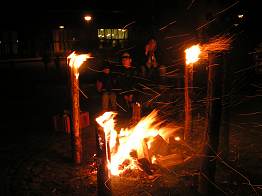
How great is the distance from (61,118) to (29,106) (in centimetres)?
394

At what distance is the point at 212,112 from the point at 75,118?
302cm

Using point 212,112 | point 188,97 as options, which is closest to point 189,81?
point 188,97

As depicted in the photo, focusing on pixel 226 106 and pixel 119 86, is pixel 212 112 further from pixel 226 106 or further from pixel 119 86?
pixel 119 86

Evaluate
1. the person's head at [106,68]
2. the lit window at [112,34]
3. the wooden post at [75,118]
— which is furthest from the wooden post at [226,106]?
the lit window at [112,34]

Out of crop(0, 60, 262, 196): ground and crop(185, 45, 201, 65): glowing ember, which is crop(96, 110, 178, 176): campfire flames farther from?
crop(185, 45, 201, 65): glowing ember

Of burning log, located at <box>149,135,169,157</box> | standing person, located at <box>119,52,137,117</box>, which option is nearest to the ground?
burning log, located at <box>149,135,169,157</box>

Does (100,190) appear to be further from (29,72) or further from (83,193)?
(29,72)

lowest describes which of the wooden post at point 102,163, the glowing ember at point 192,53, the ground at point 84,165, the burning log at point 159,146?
the ground at point 84,165

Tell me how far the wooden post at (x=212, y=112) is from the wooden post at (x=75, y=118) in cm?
283

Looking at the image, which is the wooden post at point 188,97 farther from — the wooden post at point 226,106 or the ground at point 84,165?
the wooden post at point 226,106

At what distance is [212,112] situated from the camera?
16.2 ft

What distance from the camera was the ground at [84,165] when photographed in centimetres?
569

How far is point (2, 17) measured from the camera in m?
24.1

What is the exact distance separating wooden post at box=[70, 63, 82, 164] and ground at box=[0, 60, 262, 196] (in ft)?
0.83
